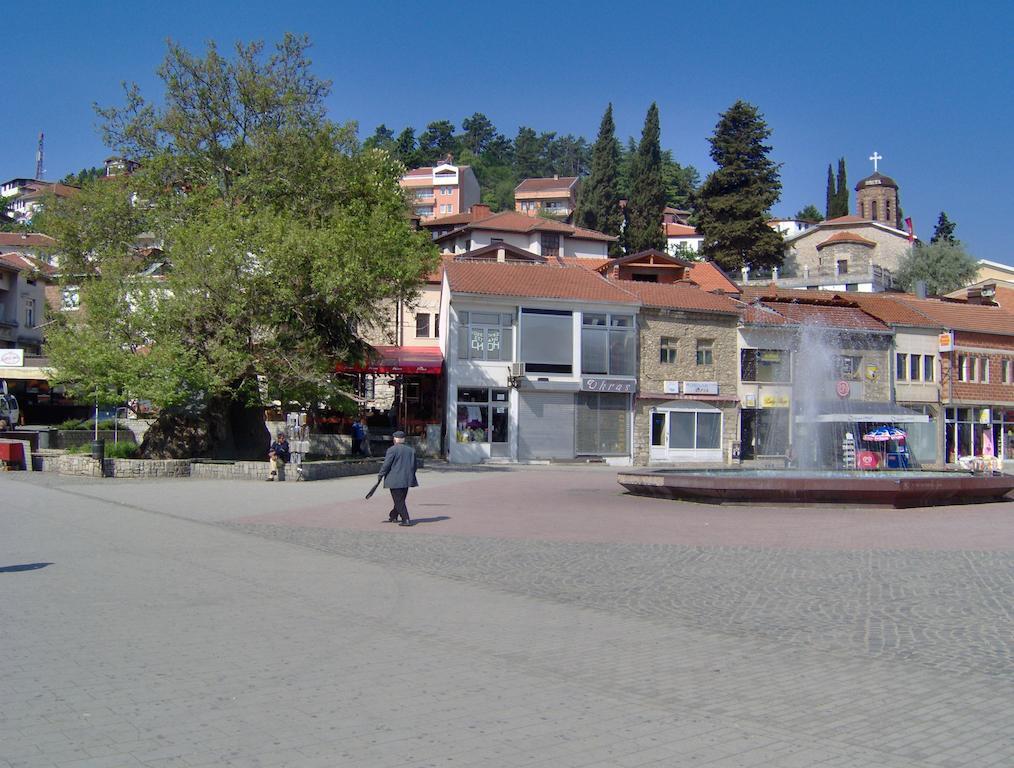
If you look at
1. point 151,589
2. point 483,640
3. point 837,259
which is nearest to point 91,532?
point 151,589

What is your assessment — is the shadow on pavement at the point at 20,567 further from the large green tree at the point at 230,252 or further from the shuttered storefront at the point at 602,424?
the shuttered storefront at the point at 602,424

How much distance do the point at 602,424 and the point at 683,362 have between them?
564cm

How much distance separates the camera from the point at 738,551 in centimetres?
1363

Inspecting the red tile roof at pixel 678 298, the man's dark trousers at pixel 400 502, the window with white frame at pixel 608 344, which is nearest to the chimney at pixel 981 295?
the red tile roof at pixel 678 298

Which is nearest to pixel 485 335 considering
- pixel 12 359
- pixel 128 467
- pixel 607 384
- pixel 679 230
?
pixel 607 384

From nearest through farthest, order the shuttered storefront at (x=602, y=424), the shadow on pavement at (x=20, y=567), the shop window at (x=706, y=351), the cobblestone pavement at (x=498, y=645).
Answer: the cobblestone pavement at (x=498, y=645) < the shadow on pavement at (x=20, y=567) < the shuttered storefront at (x=602, y=424) < the shop window at (x=706, y=351)

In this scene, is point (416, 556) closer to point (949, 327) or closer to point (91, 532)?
point (91, 532)

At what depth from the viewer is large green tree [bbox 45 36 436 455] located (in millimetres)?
25453

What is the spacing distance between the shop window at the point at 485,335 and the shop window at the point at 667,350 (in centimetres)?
789

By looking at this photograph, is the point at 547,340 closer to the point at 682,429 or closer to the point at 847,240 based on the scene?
the point at 682,429

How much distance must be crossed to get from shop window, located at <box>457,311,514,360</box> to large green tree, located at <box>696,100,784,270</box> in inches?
1348

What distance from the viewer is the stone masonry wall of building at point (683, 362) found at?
1704 inches

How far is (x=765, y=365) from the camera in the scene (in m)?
46.0

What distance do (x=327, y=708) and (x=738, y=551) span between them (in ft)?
30.1
